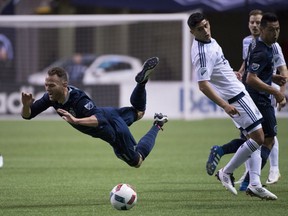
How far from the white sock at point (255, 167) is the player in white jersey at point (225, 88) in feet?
0.04

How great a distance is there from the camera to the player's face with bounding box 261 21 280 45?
10367 mm

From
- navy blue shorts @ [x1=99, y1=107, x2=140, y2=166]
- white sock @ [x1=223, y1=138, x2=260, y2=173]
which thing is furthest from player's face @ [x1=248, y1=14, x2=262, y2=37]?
navy blue shorts @ [x1=99, y1=107, x2=140, y2=166]

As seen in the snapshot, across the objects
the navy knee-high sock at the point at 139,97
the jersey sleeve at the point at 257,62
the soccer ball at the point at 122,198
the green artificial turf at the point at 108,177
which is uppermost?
the jersey sleeve at the point at 257,62

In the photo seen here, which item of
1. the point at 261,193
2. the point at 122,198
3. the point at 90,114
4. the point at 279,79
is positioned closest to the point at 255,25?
the point at 279,79

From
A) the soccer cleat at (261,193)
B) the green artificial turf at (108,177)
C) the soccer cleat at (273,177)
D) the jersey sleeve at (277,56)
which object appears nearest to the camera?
the green artificial turf at (108,177)

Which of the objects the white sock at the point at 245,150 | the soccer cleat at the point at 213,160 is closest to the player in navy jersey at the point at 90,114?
the soccer cleat at the point at 213,160

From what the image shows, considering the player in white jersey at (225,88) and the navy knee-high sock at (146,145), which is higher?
the player in white jersey at (225,88)

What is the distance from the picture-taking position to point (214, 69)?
10.5m

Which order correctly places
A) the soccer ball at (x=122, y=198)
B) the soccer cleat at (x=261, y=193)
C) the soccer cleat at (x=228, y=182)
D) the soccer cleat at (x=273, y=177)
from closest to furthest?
the soccer ball at (x=122, y=198), the soccer cleat at (x=261, y=193), the soccer cleat at (x=228, y=182), the soccer cleat at (x=273, y=177)

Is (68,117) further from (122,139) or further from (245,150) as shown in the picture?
(245,150)

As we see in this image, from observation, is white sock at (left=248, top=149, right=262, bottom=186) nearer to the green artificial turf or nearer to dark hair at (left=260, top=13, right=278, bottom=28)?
the green artificial turf

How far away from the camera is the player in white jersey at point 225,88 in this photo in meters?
10.3

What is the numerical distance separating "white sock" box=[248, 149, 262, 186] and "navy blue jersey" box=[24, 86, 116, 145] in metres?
1.71

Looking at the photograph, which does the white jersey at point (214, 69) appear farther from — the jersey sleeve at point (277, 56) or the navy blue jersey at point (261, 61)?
the jersey sleeve at point (277, 56)
